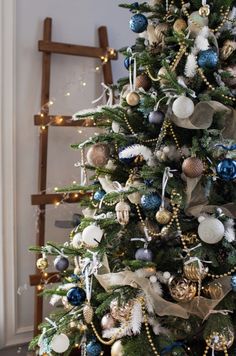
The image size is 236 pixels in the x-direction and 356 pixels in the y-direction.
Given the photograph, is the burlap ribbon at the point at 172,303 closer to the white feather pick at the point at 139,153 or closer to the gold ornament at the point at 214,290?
→ the gold ornament at the point at 214,290

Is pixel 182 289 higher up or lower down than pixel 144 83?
lower down

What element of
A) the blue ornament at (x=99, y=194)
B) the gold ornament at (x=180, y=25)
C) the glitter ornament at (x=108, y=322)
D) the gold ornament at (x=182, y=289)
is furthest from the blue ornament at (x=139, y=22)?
the glitter ornament at (x=108, y=322)

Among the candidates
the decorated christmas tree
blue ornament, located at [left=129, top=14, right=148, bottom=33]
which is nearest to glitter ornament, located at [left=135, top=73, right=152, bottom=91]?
the decorated christmas tree

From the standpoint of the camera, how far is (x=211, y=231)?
88 cm

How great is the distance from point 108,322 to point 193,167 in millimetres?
453

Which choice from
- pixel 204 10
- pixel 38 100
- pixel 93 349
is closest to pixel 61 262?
pixel 93 349

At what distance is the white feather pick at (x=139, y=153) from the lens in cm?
97

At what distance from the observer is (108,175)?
1110 millimetres

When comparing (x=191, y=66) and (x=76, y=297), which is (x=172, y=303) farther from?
(x=191, y=66)

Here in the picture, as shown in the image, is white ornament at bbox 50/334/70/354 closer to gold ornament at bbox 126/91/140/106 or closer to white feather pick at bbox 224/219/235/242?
white feather pick at bbox 224/219/235/242

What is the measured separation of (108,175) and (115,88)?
30 cm

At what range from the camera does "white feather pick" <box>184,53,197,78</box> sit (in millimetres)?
938

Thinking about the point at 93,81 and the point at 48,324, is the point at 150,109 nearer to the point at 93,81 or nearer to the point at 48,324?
the point at 48,324

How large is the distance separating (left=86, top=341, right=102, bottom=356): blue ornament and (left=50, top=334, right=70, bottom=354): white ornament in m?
0.06
